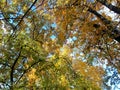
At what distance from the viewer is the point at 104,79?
1641 centimetres

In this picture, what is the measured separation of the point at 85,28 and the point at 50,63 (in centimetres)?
835

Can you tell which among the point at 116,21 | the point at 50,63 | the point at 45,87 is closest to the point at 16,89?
the point at 45,87

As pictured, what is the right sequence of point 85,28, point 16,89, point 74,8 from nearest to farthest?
point 16,89
point 74,8
point 85,28

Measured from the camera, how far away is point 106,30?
1478 centimetres

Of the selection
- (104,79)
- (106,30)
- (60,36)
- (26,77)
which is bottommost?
(26,77)

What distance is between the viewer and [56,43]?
17188mm

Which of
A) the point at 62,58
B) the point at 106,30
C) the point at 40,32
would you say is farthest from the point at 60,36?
the point at 62,58

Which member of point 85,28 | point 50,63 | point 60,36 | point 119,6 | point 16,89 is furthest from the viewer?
point 60,36

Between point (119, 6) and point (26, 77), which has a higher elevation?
point (119, 6)

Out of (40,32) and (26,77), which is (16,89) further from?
(40,32)

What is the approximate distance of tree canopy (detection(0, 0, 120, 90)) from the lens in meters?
7.43

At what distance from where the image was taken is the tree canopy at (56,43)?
293 inches

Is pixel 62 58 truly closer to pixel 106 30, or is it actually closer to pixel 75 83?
pixel 75 83

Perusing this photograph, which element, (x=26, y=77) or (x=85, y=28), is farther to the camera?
(x=85, y=28)
